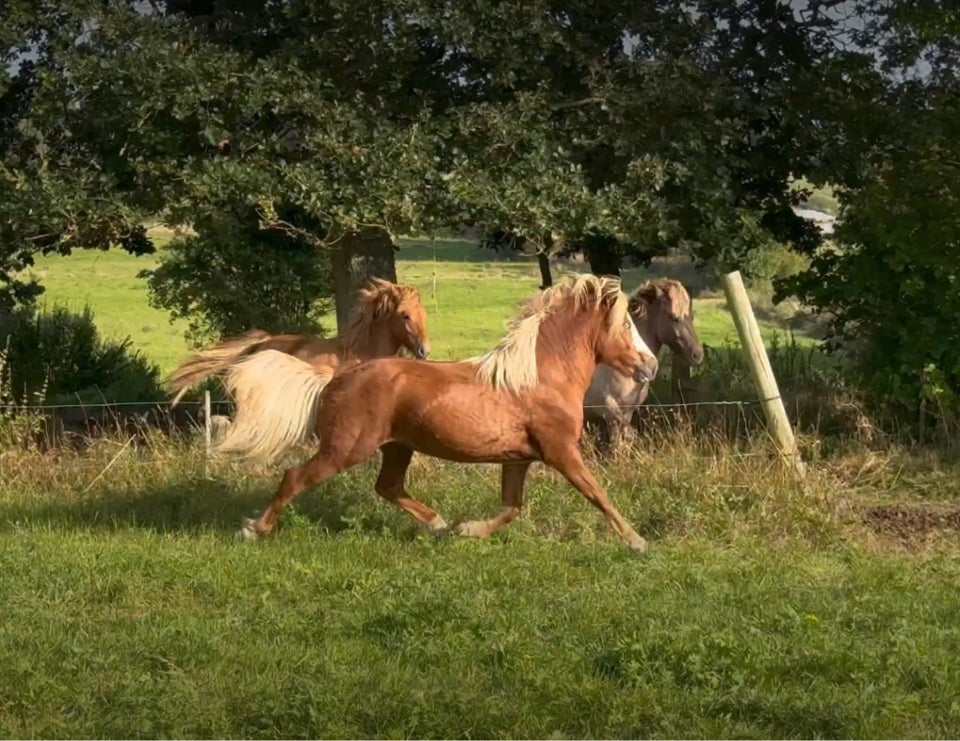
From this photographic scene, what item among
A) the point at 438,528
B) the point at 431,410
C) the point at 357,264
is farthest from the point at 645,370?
the point at 357,264

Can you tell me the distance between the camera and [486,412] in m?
8.37

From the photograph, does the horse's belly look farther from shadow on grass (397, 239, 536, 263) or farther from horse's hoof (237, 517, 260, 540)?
shadow on grass (397, 239, 536, 263)

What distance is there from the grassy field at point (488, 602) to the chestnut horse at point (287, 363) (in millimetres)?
652

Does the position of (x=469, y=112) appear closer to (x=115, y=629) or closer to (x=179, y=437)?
(x=179, y=437)

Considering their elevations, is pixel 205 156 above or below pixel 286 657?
above

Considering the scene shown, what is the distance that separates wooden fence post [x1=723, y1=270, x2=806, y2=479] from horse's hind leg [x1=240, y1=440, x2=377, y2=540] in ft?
10.2

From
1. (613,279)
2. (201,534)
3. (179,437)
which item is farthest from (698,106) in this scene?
(201,534)

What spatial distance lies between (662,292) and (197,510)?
515 centimetres

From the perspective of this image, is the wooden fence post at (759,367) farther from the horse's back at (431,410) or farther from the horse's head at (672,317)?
the horse's head at (672,317)

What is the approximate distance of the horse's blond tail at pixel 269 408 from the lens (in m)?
8.39

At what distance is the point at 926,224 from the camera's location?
11703mm

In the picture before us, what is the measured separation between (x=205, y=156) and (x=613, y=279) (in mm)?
5608

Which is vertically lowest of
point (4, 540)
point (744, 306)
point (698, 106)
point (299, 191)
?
point (4, 540)

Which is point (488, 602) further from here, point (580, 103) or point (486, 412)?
point (580, 103)
